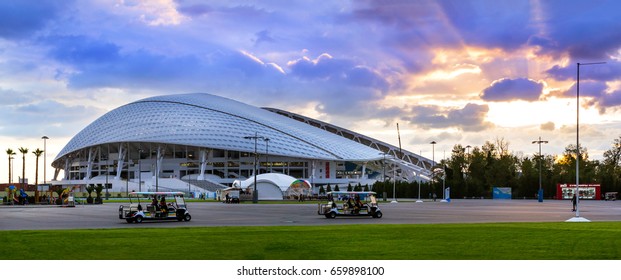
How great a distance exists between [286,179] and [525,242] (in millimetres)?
97108

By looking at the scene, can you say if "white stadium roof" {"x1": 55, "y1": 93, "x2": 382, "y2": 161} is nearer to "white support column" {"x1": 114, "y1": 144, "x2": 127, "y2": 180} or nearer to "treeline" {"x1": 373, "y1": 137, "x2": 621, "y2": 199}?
"white support column" {"x1": 114, "y1": 144, "x2": 127, "y2": 180}

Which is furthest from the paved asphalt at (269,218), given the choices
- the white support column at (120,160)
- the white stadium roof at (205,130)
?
the white support column at (120,160)

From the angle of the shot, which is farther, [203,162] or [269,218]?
[203,162]

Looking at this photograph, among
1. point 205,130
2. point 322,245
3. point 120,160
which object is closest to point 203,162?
point 205,130

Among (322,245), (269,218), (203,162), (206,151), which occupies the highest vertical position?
(206,151)

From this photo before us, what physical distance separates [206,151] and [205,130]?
4.61 metres

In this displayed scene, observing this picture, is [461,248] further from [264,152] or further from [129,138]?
[129,138]

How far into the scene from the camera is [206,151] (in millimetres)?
152875

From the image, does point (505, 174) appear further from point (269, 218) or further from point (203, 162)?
point (269, 218)

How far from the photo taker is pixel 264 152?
14888 cm

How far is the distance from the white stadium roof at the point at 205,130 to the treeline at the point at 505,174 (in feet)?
101

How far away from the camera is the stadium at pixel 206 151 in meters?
150

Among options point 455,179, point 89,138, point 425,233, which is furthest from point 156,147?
A: point 425,233
